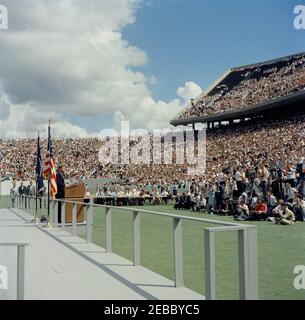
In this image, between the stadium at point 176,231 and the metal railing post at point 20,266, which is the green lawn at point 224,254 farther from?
the metal railing post at point 20,266

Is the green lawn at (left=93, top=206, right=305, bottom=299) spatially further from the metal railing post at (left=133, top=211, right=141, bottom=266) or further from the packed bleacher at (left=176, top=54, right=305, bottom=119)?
the packed bleacher at (left=176, top=54, right=305, bottom=119)

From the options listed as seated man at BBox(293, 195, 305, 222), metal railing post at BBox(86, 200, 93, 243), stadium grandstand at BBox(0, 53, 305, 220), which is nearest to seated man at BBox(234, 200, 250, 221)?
seated man at BBox(293, 195, 305, 222)

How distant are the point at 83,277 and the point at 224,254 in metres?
3.01

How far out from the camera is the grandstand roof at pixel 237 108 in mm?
46812

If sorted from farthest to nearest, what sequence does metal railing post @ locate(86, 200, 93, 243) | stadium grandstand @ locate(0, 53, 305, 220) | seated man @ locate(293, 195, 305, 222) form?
stadium grandstand @ locate(0, 53, 305, 220), seated man @ locate(293, 195, 305, 222), metal railing post @ locate(86, 200, 93, 243)

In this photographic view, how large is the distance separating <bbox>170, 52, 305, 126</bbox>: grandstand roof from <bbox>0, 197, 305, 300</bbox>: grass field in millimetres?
34337

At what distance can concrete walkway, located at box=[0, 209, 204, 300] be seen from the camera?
5.51 meters

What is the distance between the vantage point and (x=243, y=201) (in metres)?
17.4

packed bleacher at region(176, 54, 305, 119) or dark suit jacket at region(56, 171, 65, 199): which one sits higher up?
packed bleacher at region(176, 54, 305, 119)

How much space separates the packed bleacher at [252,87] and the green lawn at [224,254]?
3589cm

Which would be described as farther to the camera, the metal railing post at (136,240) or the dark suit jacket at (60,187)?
the dark suit jacket at (60,187)

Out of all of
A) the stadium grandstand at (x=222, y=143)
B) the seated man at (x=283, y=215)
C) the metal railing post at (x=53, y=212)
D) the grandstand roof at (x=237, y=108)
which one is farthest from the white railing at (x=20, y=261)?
the grandstand roof at (x=237, y=108)
